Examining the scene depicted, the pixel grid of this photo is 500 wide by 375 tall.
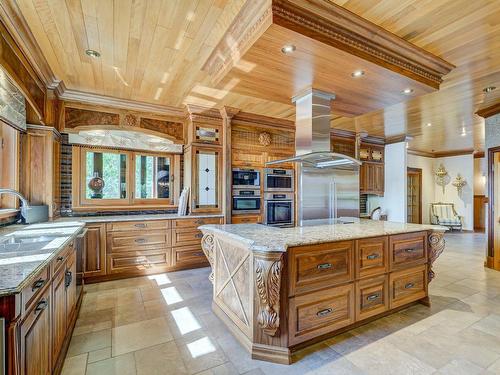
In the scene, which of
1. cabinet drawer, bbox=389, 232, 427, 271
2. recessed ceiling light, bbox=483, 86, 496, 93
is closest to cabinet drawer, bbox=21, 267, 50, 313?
cabinet drawer, bbox=389, 232, 427, 271

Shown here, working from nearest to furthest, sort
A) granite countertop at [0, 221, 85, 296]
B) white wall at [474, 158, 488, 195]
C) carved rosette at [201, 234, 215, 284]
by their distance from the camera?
granite countertop at [0, 221, 85, 296], carved rosette at [201, 234, 215, 284], white wall at [474, 158, 488, 195]

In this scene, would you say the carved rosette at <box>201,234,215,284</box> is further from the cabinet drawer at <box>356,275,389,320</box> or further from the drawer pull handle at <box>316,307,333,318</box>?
the cabinet drawer at <box>356,275,389,320</box>

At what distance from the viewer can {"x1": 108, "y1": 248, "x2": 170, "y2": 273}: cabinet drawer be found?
11.7 ft

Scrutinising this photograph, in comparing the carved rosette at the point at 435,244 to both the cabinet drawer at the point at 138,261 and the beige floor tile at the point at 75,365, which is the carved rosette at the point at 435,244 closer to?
the beige floor tile at the point at 75,365

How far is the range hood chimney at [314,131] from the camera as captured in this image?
270 cm

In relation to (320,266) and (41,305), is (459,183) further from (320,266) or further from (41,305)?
(41,305)

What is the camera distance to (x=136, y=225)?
145 inches

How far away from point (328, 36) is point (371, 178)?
199 inches

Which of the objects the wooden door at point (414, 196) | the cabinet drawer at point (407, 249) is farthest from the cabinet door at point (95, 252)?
the wooden door at point (414, 196)

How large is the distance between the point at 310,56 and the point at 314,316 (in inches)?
84.0

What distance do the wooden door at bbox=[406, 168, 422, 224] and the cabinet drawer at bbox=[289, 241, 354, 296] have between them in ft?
23.4

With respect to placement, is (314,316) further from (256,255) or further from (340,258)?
(256,255)

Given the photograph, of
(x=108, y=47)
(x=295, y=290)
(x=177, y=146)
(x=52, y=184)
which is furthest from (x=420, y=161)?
(x=52, y=184)

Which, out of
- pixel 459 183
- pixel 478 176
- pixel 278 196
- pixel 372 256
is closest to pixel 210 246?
pixel 372 256
